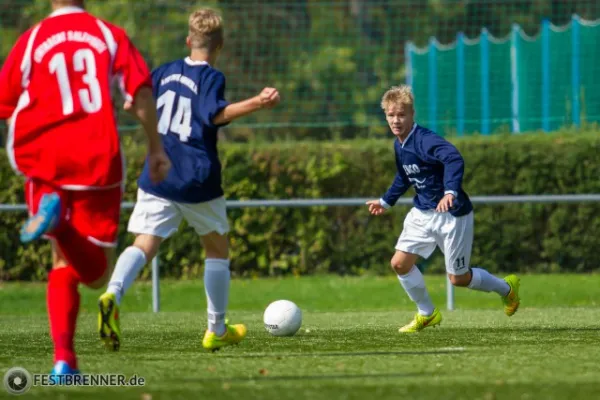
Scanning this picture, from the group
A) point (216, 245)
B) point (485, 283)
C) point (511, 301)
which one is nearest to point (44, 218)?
point (216, 245)

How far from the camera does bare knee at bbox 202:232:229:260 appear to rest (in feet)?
21.9

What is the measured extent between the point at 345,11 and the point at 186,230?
16767 millimetres

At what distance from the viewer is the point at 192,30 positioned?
Answer: 21.9 ft

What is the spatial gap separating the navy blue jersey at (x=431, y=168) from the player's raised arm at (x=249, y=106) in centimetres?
224

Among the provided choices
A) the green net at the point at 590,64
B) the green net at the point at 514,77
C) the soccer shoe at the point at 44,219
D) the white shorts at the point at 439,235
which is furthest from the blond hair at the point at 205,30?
the green net at the point at 590,64

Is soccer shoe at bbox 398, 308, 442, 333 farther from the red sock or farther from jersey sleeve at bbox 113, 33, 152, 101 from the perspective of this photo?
jersey sleeve at bbox 113, 33, 152, 101

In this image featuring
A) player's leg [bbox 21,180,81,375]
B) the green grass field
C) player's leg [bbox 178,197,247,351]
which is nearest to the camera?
the green grass field

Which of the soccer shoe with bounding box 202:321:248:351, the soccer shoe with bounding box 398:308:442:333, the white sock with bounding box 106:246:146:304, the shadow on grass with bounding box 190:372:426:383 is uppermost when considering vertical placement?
the white sock with bounding box 106:246:146:304

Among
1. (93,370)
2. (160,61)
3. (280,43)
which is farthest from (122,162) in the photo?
(160,61)

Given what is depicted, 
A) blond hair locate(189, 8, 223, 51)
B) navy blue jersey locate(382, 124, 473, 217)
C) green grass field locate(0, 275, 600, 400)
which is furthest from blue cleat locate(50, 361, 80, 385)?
navy blue jersey locate(382, 124, 473, 217)

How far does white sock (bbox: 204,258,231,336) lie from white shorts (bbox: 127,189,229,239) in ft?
0.74

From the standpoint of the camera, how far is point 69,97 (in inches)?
Answer: 208

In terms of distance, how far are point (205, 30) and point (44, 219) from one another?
196 cm

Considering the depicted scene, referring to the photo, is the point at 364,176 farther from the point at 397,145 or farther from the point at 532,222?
the point at 397,145
